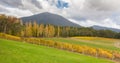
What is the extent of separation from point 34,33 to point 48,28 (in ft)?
49.7

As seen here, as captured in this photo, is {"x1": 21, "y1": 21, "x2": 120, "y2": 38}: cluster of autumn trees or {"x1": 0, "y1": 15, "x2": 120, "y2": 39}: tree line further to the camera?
{"x1": 21, "y1": 21, "x2": 120, "y2": 38}: cluster of autumn trees

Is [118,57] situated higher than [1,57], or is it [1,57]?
[1,57]

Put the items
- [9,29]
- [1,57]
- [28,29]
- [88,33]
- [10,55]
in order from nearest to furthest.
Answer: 1. [1,57]
2. [10,55]
3. [9,29]
4. [28,29]
5. [88,33]

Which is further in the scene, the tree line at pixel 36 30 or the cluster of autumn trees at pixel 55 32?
the cluster of autumn trees at pixel 55 32

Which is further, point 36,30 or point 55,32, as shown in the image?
point 55,32

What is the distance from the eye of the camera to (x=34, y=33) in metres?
173

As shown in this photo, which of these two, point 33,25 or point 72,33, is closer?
point 33,25

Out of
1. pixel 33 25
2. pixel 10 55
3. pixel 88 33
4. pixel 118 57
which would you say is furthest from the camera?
pixel 88 33

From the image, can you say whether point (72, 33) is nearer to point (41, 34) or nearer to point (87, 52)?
point (41, 34)

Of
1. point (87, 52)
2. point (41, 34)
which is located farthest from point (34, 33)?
point (87, 52)

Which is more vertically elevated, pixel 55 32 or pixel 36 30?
pixel 36 30

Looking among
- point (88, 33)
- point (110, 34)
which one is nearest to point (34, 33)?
point (88, 33)

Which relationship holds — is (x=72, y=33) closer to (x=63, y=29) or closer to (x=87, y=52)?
(x=63, y=29)

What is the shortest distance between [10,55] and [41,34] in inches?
6124
